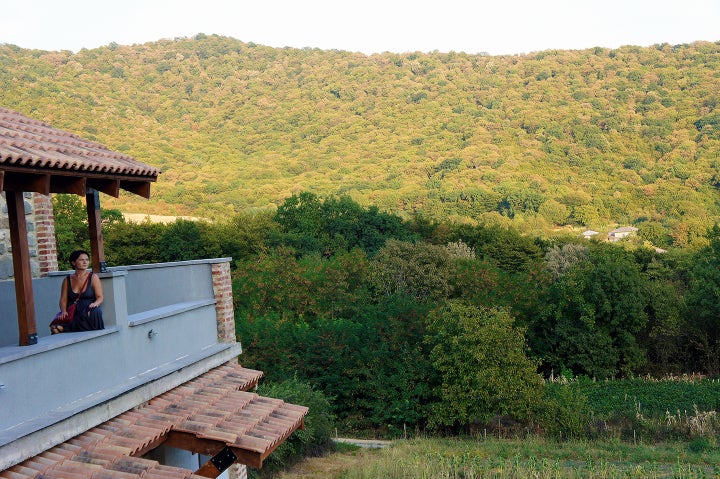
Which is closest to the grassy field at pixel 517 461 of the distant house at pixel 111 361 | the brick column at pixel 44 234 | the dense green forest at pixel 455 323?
the dense green forest at pixel 455 323

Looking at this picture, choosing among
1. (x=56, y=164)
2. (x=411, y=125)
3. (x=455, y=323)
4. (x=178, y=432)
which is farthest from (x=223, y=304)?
(x=411, y=125)

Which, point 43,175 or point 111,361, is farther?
point 111,361

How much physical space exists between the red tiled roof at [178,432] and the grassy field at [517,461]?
7.25 m

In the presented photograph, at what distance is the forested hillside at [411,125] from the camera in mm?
77688

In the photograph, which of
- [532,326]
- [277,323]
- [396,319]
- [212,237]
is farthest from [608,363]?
[212,237]

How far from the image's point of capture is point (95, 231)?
7.23 metres

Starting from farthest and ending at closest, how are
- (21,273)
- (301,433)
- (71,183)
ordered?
(301,433) → (71,183) → (21,273)

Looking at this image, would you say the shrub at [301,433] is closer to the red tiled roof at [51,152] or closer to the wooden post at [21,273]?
the red tiled roof at [51,152]

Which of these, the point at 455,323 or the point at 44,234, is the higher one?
the point at 44,234

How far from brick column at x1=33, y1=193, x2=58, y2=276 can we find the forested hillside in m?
59.4

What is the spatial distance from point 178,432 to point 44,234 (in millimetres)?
3713

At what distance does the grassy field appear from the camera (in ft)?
48.6

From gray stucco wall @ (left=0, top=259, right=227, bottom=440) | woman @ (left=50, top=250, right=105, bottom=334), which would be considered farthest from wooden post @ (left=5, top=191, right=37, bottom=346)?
woman @ (left=50, top=250, right=105, bottom=334)

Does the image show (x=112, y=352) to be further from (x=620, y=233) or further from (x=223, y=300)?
(x=620, y=233)
